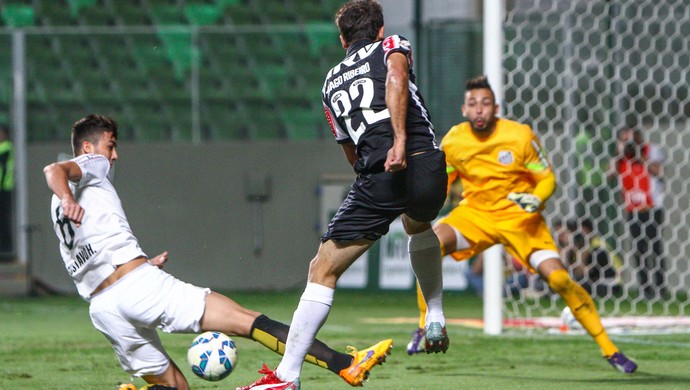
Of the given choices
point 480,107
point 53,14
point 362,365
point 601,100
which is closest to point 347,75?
point 362,365

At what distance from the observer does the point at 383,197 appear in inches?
215

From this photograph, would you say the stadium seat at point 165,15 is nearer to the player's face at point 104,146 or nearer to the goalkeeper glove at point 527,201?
the goalkeeper glove at point 527,201

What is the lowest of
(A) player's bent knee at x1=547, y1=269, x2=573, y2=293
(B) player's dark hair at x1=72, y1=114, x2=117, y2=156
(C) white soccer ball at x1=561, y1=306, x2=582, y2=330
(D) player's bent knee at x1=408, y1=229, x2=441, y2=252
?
(C) white soccer ball at x1=561, y1=306, x2=582, y2=330

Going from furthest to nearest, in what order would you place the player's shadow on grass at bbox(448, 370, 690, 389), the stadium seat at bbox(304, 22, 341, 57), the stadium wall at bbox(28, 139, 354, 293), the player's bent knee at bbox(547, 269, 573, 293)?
the stadium seat at bbox(304, 22, 341, 57)
the stadium wall at bbox(28, 139, 354, 293)
the player's bent knee at bbox(547, 269, 573, 293)
the player's shadow on grass at bbox(448, 370, 690, 389)

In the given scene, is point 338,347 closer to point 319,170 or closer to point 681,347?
point 681,347

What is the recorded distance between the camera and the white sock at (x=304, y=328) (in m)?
5.38

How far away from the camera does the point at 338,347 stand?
8.51 meters

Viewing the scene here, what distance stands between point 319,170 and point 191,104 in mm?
2051

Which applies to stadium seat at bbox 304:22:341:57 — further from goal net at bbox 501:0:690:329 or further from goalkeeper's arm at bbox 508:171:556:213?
goalkeeper's arm at bbox 508:171:556:213

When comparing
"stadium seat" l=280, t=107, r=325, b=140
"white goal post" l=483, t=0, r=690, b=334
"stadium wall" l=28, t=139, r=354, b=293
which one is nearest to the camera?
"white goal post" l=483, t=0, r=690, b=334

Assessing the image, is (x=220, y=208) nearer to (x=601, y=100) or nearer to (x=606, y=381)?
(x=601, y=100)

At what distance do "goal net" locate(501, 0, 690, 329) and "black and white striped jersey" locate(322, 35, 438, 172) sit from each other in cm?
616

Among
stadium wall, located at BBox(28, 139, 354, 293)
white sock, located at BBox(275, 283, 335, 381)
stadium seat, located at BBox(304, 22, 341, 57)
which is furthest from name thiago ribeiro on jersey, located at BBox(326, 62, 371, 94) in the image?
stadium seat, located at BBox(304, 22, 341, 57)

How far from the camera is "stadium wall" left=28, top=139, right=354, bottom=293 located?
1470cm
